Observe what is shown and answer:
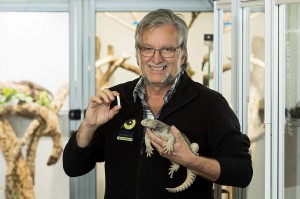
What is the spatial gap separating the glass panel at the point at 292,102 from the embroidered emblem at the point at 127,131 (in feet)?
2.92

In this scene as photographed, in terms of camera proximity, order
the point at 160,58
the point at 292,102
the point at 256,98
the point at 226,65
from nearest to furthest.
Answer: the point at 160,58 → the point at 292,102 → the point at 256,98 → the point at 226,65

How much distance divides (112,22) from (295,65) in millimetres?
2206

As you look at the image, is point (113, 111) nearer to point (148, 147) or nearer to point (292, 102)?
point (148, 147)

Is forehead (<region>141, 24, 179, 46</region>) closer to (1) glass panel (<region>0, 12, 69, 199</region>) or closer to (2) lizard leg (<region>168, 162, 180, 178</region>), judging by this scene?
(2) lizard leg (<region>168, 162, 180, 178</region>)

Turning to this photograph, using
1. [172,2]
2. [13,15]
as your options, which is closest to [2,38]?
[13,15]

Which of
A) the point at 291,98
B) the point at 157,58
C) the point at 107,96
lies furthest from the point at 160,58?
the point at 291,98

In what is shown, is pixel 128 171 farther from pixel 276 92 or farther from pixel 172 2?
pixel 172 2

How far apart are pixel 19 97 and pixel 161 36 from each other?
8.68 feet

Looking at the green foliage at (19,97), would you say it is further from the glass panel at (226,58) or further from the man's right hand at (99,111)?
the man's right hand at (99,111)

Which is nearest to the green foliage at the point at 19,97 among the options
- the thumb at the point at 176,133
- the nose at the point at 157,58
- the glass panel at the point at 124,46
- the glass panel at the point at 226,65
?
the glass panel at the point at 124,46

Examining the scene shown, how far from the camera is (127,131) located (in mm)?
2365

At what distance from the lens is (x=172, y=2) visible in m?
4.82

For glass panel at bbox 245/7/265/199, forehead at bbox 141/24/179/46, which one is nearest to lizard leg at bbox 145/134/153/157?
forehead at bbox 141/24/179/46

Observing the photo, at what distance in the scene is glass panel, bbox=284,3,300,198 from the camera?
2871 mm
